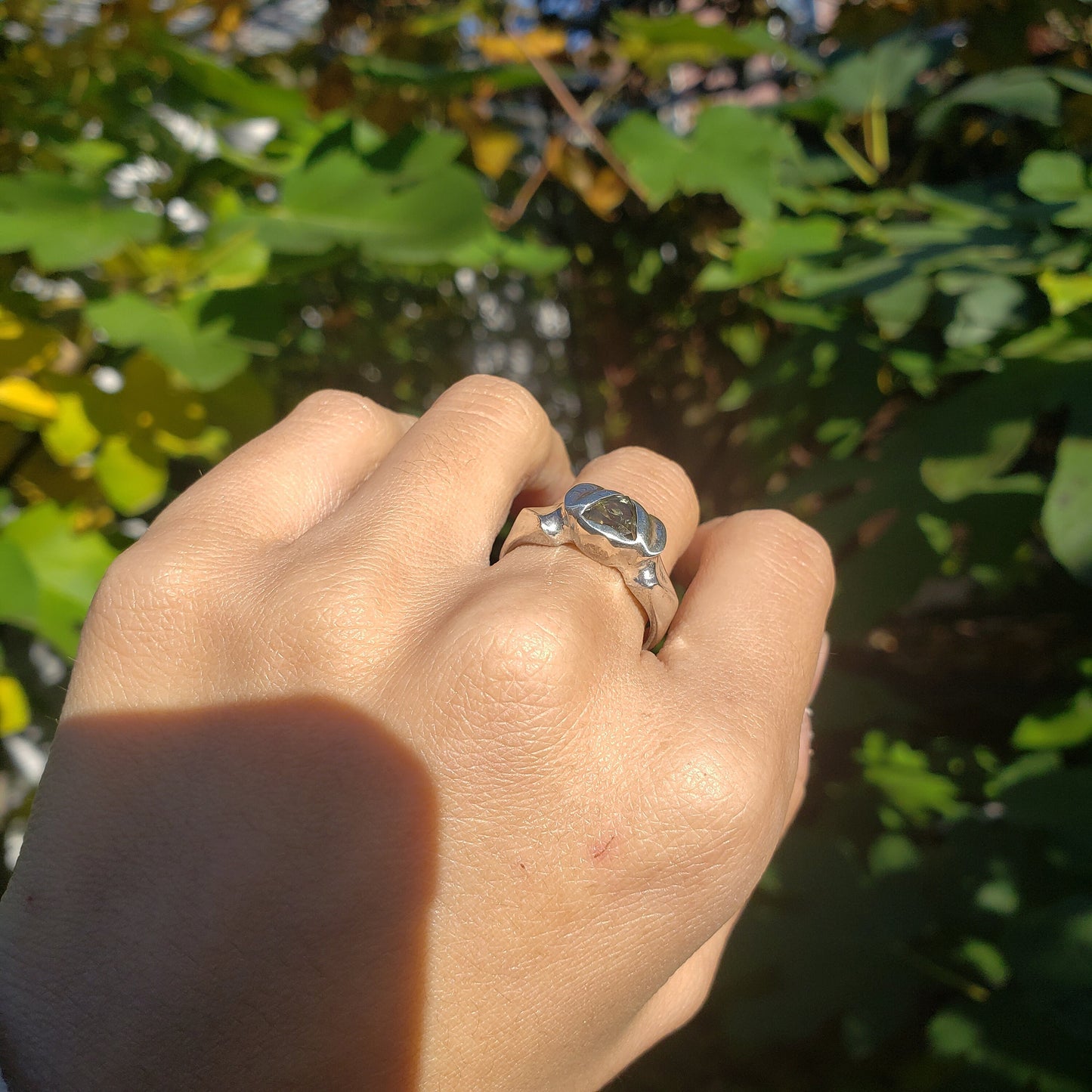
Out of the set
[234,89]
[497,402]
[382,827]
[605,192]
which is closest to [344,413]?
[497,402]

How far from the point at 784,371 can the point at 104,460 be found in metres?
1.18

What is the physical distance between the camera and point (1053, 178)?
1156mm

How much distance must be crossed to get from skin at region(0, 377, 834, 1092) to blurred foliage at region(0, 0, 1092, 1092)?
44 cm

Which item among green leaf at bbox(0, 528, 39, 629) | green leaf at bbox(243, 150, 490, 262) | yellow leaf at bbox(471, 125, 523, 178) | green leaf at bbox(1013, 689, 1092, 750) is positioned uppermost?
green leaf at bbox(243, 150, 490, 262)

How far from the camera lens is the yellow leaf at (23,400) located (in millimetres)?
1117

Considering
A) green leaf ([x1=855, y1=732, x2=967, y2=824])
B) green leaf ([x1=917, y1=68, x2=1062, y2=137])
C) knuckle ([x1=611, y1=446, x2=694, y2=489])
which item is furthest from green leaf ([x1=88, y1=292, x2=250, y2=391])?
green leaf ([x1=855, y1=732, x2=967, y2=824])

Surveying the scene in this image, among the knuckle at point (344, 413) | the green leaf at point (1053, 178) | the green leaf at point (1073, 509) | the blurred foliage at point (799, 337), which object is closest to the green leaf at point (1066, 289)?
the blurred foliage at point (799, 337)

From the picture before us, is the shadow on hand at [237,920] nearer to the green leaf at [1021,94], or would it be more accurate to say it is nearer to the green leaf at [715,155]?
the green leaf at [715,155]

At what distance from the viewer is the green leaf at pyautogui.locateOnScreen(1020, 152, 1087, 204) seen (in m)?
1.13

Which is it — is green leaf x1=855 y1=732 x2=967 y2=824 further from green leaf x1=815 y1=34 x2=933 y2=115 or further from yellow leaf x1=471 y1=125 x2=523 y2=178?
yellow leaf x1=471 y1=125 x2=523 y2=178

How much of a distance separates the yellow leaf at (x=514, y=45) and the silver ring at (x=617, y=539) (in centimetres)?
138

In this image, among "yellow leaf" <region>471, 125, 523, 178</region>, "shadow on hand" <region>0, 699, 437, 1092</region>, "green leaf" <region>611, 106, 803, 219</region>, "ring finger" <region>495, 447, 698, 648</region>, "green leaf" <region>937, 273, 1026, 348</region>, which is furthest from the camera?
"yellow leaf" <region>471, 125, 523, 178</region>

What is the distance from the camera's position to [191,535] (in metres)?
0.77

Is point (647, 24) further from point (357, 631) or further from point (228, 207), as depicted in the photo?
point (357, 631)
